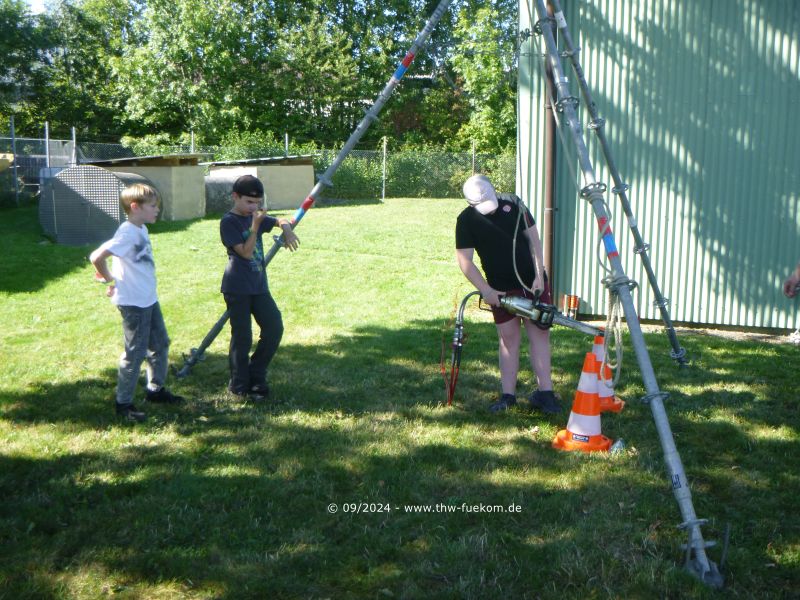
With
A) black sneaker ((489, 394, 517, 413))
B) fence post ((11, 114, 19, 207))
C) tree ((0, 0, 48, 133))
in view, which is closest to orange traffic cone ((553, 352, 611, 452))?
black sneaker ((489, 394, 517, 413))

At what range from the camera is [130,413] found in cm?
562

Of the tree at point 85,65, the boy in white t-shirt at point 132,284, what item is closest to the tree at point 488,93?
the tree at point 85,65

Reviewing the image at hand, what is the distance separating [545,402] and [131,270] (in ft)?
9.54

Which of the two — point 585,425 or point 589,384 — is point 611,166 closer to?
point 589,384

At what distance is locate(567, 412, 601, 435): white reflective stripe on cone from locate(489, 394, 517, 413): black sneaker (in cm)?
80

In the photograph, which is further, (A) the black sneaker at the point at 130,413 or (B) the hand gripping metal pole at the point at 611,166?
(A) the black sneaker at the point at 130,413

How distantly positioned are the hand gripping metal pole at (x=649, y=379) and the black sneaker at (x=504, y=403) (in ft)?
5.76

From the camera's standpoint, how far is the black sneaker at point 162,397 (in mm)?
5996

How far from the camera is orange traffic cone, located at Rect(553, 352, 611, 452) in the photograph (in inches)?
202

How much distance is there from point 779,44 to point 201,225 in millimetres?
11999

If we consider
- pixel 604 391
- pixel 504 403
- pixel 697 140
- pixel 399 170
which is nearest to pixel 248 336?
pixel 504 403

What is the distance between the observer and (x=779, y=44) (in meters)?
8.41

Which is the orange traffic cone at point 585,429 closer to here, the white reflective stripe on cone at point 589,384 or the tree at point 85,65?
the white reflective stripe on cone at point 589,384

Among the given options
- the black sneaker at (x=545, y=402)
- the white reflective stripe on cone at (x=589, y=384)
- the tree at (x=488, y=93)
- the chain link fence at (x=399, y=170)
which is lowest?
the black sneaker at (x=545, y=402)
